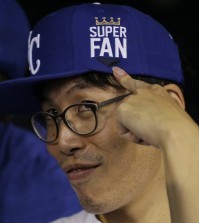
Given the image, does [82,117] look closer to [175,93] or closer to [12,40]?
[175,93]

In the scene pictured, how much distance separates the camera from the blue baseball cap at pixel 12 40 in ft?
6.11

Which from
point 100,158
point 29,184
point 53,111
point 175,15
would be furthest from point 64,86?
point 175,15

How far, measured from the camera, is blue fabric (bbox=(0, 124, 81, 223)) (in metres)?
1.89

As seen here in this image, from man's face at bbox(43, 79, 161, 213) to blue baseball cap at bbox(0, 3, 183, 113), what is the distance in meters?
0.06

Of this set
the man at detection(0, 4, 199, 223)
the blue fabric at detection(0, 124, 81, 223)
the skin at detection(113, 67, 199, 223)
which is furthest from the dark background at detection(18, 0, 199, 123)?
the skin at detection(113, 67, 199, 223)

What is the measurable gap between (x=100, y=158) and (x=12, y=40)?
0.56m

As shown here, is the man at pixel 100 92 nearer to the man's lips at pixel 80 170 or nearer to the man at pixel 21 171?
the man's lips at pixel 80 170

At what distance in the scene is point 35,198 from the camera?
192cm

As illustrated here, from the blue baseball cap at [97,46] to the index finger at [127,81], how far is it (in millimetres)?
46

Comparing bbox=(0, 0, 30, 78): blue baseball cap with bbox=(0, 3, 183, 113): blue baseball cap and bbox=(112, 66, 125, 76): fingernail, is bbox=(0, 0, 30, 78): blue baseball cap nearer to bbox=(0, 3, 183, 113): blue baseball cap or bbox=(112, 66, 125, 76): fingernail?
bbox=(0, 3, 183, 113): blue baseball cap

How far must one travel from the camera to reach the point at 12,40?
1.89 meters

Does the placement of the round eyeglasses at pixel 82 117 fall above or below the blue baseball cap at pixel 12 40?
below

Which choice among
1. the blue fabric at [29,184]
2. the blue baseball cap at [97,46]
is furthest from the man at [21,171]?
the blue baseball cap at [97,46]

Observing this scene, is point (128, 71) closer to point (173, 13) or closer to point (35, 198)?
point (35, 198)
